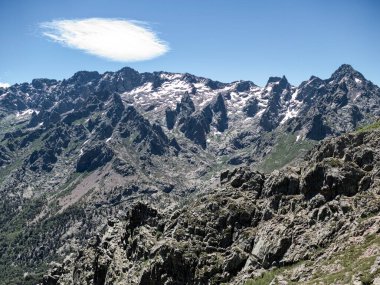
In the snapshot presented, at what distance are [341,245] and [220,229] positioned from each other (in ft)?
137

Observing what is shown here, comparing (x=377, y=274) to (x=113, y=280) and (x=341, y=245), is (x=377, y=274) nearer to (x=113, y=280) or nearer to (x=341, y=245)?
(x=341, y=245)

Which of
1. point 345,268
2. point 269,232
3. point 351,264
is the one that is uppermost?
point 269,232

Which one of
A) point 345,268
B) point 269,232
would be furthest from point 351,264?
point 269,232

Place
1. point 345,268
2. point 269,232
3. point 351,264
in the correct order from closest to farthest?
point 351,264 → point 345,268 → point 269,232

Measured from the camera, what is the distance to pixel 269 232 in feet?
378

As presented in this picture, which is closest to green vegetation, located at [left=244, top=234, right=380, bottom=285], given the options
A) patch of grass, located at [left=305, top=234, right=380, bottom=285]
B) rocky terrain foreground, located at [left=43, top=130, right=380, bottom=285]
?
patch of grass, located at [left=305, top=234, right=380, bottom=285]

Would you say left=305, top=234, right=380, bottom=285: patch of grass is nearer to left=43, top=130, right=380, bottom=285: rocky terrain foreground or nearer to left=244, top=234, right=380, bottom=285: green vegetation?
left=244, top=234, right=380, bottom=285: green vegetation

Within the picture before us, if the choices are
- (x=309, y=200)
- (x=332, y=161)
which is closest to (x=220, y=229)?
(x=309, y=200)

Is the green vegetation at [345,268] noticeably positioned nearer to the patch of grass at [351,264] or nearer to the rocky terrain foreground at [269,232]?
the patch of grass at [351,264]

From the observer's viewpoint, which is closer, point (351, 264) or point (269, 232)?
point (351, 264)

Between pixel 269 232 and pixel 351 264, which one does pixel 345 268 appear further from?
pixel 269 232

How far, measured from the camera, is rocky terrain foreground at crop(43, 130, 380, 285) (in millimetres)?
95500

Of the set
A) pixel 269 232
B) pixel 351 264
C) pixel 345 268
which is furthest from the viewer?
pixel 269 232

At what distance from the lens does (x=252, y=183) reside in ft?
470
